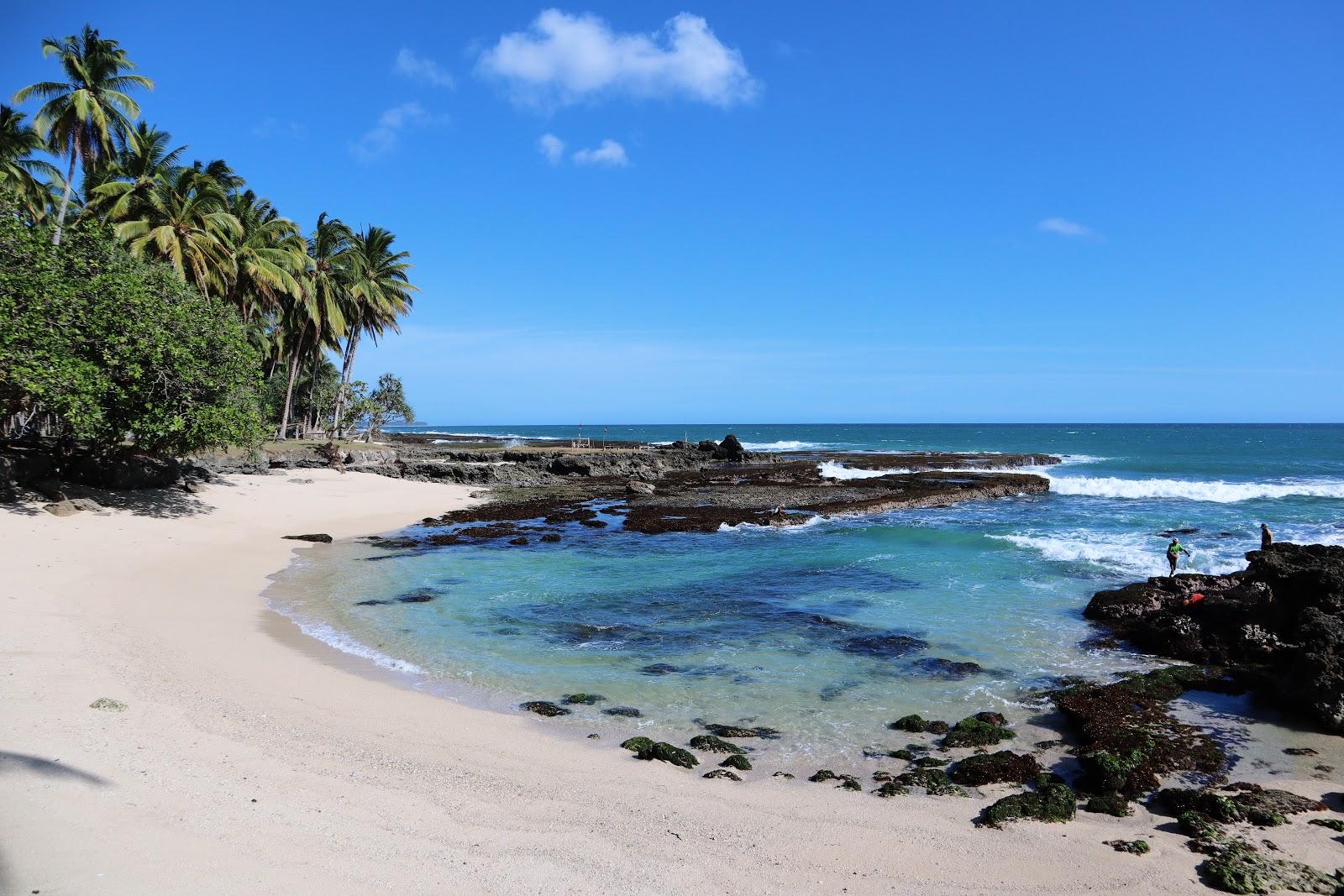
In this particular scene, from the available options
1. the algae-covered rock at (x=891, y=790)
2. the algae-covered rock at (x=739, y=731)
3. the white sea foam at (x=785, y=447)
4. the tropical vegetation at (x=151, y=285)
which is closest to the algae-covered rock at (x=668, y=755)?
the algae-covered rock at (x=739, y=731)

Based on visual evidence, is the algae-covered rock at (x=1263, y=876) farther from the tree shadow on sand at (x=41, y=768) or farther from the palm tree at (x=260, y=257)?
the palm tree at (x=260, y=257)

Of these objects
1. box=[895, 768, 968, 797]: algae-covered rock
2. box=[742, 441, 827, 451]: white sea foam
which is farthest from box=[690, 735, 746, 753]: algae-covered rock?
box=[742, 441, 827, 451]: white sea foam

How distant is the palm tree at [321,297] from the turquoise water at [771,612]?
994 inches

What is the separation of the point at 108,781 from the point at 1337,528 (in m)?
35.0

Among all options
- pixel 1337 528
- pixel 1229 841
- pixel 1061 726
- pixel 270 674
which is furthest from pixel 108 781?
pixel 1337 528

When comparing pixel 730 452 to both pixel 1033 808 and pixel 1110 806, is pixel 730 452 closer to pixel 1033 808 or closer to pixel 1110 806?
pixel 1110 806

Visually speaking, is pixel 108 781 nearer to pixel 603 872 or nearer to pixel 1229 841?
pixel 603 872

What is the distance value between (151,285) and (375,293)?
27.5 meters

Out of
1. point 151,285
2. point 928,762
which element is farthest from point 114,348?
point 928,762

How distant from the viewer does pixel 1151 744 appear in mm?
7734

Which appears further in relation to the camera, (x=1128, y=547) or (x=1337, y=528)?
(x=1337, y=528)

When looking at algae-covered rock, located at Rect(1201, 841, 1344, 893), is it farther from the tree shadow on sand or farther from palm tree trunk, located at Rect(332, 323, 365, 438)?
palm tree trunk, located at Rect(332, 323, 365, 438)

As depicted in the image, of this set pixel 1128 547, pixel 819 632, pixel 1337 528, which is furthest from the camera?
pixel 1337 528

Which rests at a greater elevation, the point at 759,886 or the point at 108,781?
the point at 108,781
